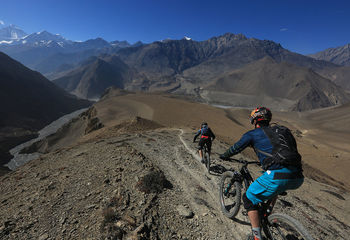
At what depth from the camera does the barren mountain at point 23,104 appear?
82613mm

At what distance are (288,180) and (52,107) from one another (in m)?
157

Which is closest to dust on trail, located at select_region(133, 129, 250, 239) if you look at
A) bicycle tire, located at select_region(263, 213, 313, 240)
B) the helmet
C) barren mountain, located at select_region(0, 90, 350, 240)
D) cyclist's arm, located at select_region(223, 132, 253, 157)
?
barren mountain, located at select_region(0, 90, 350, 240)

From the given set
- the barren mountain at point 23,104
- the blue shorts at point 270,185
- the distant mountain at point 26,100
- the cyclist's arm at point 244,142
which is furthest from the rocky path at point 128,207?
the distant mountain at point 26,100

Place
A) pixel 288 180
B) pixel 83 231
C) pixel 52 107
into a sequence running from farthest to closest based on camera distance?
1. pixel 52 107
2. pixel 83 231
3. pixel 288 180

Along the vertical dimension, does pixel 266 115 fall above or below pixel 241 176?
above

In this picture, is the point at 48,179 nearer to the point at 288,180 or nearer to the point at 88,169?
the point at 88,169

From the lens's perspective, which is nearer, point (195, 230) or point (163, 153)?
point (195, 230)

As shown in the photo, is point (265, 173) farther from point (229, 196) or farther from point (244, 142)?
point (229, 196)

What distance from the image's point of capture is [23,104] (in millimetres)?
115188

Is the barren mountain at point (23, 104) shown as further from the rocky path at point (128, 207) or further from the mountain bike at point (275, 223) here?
the mountain bike at point (275, 223)

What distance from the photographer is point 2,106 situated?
102938mm

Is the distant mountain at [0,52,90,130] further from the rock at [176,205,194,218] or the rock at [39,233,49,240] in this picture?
the rock at [176,205,194,218]

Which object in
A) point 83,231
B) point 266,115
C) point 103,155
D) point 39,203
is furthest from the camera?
point 103,155

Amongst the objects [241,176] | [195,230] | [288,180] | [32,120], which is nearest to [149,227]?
[195,230]
